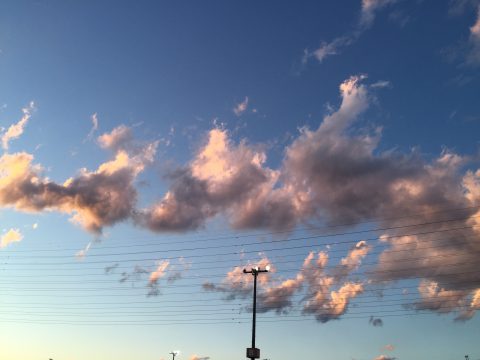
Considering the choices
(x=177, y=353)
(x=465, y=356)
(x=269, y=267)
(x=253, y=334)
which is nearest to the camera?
(x=253, y=334)

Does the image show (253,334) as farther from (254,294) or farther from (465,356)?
(465,356)

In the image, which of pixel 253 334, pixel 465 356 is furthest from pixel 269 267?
pixel 465 356

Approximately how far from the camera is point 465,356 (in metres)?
163

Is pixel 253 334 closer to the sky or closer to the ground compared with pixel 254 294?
closer to the ground

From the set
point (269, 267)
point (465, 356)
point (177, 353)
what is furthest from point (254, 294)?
point (465, 356)

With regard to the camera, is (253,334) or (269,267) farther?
(269,267)

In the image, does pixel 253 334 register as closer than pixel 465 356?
Yes

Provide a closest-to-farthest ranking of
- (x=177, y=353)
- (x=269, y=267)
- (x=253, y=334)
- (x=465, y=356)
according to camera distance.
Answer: (x=253, y=334)
(x=269, y=267)
(x=177, y=353)
(x=465, y=356)

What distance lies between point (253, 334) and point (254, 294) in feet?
13.8

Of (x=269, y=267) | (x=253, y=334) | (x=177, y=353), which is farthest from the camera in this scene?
(x=177, y=353)

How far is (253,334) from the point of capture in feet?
156

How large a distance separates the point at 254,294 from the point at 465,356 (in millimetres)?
138816

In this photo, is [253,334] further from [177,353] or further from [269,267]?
[177,353]

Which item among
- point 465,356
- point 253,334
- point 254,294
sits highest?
point 465,356
